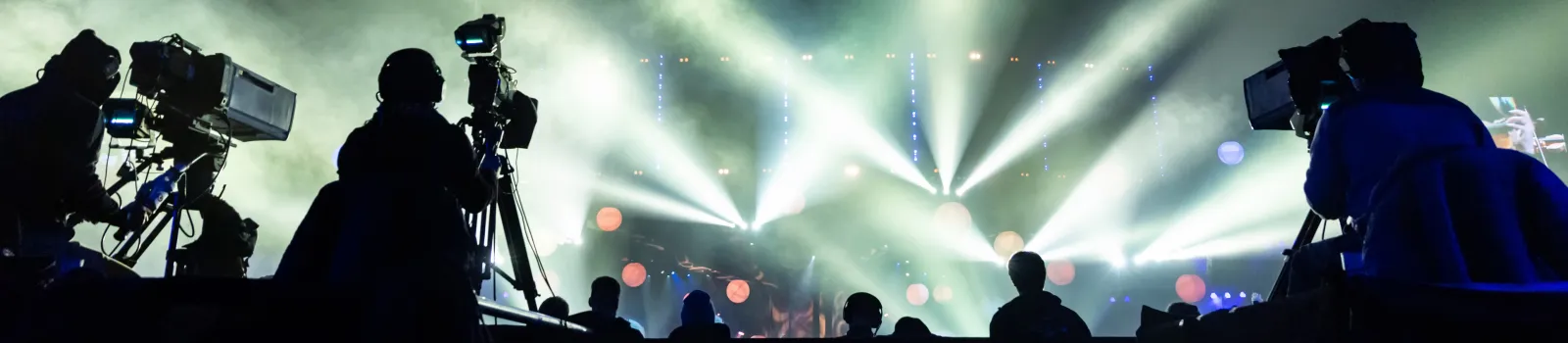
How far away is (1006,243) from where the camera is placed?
12.4m

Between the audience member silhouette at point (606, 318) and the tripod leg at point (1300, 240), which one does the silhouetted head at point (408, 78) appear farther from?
the tripod leg at point (1300, 240)

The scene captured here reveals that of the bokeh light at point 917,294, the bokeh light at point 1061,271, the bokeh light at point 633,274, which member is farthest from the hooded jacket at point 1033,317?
the bokeh light at point 1061,271

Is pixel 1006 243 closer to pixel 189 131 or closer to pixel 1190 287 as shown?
pixel 1190 287

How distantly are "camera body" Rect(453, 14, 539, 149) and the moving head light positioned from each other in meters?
1.31

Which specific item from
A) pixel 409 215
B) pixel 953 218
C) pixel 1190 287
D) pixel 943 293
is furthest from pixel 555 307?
pixel 1190 287

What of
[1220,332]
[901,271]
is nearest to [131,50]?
[1220,332]

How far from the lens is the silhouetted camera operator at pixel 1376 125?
177 cm

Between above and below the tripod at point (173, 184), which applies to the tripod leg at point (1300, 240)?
below

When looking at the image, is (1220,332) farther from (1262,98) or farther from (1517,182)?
(1262,98)

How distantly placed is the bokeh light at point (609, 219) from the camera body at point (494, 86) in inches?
362

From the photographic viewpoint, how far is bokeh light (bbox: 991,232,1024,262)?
1229 centimetres

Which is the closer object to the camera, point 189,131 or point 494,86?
point 494,86

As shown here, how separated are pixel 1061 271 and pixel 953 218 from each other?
1.87 m

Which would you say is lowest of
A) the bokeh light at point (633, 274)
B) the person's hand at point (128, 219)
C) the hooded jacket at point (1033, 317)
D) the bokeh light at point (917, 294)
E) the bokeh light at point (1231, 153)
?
the hooded jacket at point (1033, 317)
